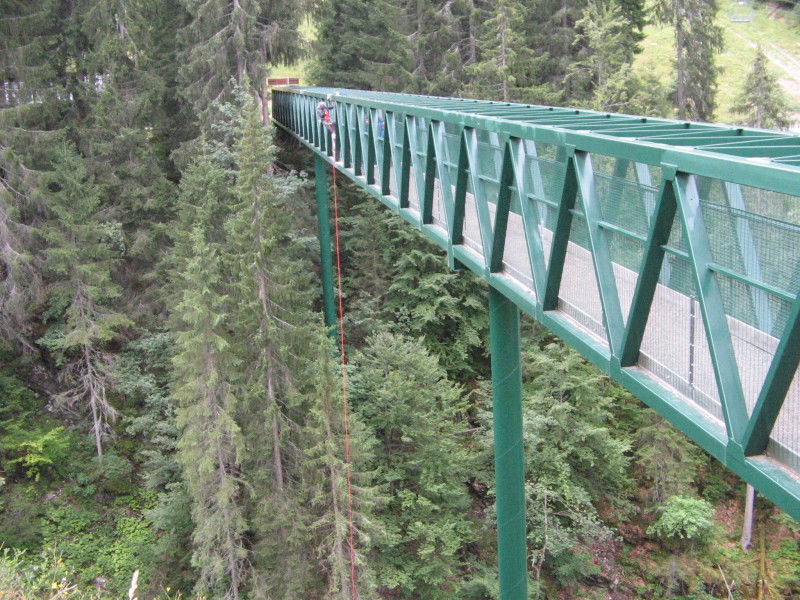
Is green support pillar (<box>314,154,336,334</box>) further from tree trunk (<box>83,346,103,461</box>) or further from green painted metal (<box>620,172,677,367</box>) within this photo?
green painted metal (<box>620,172,677,367</box>)

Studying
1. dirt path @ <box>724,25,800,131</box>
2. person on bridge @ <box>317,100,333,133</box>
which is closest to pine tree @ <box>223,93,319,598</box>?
Answer: person on bridge @ <box>317,100,333,133</box>

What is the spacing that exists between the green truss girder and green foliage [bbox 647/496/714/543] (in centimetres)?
1093

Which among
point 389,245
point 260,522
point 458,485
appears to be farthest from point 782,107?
point 260,522

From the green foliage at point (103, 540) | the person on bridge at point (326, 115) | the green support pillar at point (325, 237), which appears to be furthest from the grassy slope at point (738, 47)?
the green foliage at point (103, 540)

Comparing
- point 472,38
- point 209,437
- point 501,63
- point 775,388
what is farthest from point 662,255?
point 472,38

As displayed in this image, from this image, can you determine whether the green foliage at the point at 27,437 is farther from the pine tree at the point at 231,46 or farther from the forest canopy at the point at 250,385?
the pine tree at the point at 231,46

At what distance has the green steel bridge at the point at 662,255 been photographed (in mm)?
3209

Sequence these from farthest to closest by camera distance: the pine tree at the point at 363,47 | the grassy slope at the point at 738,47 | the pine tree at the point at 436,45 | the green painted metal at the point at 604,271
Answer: the grassy slope at the point at 738,47 < the pine tree at the point at 436,45 < the pine tree at the point at 363,47 < the green painted metal at the point at 604,271

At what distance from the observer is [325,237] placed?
19.9 meters

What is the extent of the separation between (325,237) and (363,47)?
10.8 meters

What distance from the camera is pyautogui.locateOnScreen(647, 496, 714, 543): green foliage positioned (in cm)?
1609

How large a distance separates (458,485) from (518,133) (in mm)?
10812

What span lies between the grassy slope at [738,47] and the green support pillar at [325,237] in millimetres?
34388

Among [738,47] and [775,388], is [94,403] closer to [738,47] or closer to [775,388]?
[775,388]
